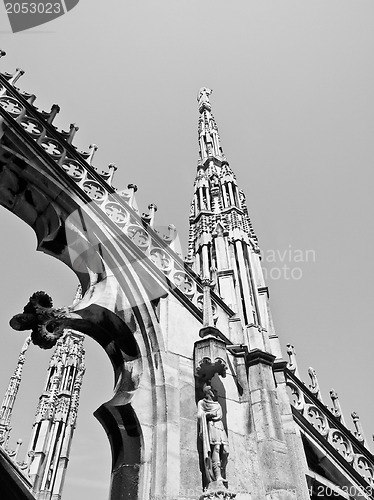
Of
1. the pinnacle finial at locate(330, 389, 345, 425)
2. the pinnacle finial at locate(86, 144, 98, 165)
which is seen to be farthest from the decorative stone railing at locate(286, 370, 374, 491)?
the pinnacle finial at locate(86, 144, 98, 165)

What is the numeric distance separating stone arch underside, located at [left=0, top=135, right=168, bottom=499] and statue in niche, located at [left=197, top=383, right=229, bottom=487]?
0.50m

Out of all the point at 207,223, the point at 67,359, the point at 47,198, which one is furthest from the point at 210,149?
the point at 67,359

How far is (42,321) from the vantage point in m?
5.88

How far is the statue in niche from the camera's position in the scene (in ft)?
16.2

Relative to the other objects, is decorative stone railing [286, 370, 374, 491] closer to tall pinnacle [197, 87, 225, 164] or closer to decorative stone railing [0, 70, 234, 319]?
decorative stone railing [0, 70, 234, 319]

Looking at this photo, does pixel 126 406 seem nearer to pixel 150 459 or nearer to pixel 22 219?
pixel 150 459

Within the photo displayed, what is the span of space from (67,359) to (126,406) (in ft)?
58.7

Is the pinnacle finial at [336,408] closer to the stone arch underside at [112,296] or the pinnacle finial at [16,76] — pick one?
the stone arch underside at [112,296]

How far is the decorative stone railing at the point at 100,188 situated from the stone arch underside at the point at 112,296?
287mm

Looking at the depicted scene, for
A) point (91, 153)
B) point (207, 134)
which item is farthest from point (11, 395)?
point (91, 153)

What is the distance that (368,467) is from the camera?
7703 mm

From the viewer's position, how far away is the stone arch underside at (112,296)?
210 inches
